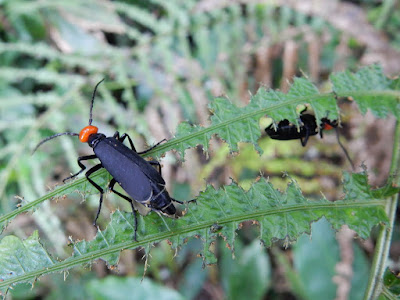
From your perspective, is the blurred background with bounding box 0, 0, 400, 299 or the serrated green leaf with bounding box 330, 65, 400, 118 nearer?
the serrated green leaf with bounding box 330, 65, 400, 118

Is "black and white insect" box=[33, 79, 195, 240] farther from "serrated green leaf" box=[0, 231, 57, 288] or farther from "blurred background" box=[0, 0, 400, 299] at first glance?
"blurred background" box=[0, 0, 400, 299]

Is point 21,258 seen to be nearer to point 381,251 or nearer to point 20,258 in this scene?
point 20,258

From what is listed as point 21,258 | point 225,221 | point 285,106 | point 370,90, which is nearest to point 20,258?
point 21,258

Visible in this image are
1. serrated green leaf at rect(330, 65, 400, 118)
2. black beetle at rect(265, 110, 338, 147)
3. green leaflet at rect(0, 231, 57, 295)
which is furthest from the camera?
black beetle at rect(265, 110, 338, 147)

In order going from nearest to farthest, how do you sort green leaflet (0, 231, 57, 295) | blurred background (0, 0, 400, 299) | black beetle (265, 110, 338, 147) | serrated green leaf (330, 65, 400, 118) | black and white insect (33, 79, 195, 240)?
green leaflet (0, 231, 57, 295), black and white insect (33, 79, 195, 240), serrated green leaf (330, 65, 400, 118), black beetle (265, 110, 338, 147), blurred background (0, 0, 400, 299)

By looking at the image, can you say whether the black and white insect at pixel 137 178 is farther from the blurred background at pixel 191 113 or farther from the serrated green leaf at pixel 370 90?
the blurred background at pixel 191 113

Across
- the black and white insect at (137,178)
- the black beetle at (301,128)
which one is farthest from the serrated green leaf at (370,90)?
the black and white insect at (137,178)

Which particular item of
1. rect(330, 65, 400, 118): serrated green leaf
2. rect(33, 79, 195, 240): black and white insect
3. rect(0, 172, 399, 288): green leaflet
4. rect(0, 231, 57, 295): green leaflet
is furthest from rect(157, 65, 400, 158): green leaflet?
rect(0, 231, 57, 295): green leaflet

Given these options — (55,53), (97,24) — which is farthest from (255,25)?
(55,53)
